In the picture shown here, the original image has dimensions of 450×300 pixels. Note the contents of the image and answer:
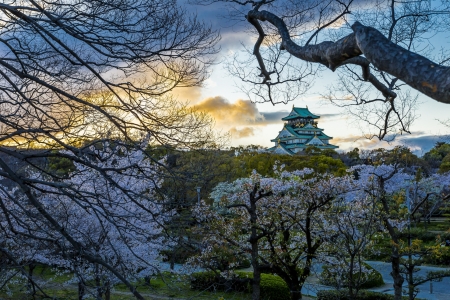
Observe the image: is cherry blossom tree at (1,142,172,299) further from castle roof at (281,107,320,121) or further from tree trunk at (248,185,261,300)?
castle roof at (281,107,320,121)

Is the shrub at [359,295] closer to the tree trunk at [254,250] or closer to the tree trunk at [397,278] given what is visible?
the tree trunk at [397,278]

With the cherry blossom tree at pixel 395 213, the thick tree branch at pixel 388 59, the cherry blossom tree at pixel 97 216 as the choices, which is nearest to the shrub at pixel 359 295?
the cherry blossom tree at pixel 395 213

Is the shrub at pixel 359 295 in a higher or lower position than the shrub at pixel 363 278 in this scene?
lower

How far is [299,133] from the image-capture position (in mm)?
48344

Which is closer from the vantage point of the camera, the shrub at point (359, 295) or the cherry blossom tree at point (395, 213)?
the cherry blossom tree at point (395, 213)

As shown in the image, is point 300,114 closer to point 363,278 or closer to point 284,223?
point 363,278

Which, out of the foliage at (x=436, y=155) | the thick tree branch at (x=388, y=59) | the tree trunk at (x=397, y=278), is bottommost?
the tree trunk at (x=397, y=278)

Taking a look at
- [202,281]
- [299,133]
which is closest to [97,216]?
[202,281]

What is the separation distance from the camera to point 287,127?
48.9 metres

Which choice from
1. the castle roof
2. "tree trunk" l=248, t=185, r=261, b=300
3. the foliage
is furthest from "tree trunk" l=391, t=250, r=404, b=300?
the castle roof

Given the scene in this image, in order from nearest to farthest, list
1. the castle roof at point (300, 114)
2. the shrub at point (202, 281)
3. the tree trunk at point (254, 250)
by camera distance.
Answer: the tree trunk at point (254, 250)
the shrub at point (202, 281)
the castle roof at point (300, 114)

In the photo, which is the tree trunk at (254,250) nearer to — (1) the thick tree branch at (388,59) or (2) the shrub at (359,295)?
(2) the shrub at (359,295)

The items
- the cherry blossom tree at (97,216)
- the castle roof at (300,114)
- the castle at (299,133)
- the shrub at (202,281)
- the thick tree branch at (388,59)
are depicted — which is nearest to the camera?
the thick tree branch at (388,59)

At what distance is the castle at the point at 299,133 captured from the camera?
46.2 metres
